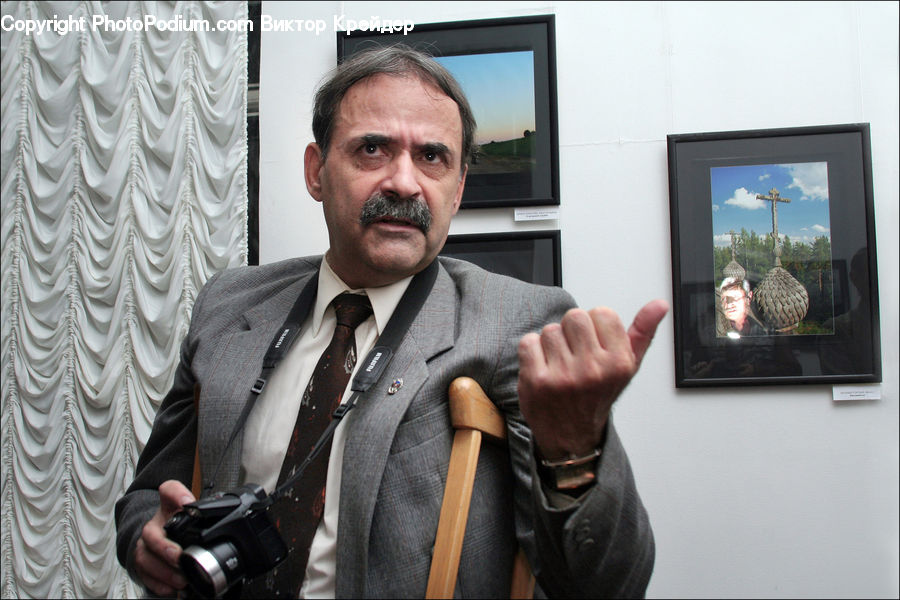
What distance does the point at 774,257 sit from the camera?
2.71m

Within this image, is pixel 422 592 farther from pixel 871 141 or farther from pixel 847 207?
pixel 871 141

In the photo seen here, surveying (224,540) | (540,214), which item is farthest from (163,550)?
(540,214)

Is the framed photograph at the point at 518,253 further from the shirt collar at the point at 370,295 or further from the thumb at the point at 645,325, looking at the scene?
the thumb at the point at 645,325

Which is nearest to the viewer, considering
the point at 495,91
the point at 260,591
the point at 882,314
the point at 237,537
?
the point at 237,537

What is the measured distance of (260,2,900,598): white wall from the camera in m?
2.59

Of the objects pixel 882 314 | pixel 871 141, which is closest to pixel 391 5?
pixel 871 141

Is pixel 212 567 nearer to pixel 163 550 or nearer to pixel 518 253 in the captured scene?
pixel 163 550

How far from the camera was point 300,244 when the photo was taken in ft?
9.85

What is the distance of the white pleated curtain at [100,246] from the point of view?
3.04m

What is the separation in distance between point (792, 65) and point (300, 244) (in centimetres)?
223

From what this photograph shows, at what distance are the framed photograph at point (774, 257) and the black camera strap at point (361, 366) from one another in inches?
56.3

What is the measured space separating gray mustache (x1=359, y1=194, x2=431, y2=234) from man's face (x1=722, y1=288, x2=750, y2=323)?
1.57 metres

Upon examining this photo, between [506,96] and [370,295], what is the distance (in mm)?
1562

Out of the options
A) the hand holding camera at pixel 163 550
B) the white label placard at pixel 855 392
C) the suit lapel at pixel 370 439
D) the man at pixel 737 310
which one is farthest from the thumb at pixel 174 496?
the white label placard at pixel 855 392
